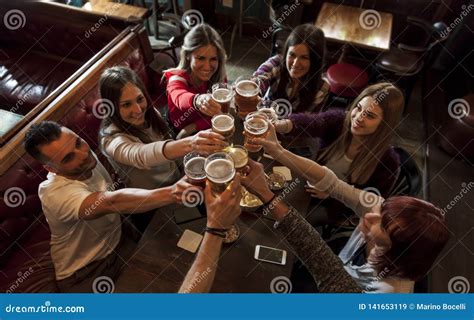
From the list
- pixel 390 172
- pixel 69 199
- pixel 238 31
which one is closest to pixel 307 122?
pixel 390 172

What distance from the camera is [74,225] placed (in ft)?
6.18

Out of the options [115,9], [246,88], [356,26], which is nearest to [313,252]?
[246,88]

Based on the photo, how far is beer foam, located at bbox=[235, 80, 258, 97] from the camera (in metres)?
2.07

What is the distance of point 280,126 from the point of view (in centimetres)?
240

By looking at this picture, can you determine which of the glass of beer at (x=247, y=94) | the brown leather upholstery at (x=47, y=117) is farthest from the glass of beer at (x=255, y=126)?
the brown leather upholstery at (x=47, y=117)

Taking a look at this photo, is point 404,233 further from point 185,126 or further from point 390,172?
point 185,126

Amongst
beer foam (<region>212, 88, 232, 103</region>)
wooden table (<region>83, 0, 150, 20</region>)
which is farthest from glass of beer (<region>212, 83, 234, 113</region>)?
wooden table (<region>83, 0, 150, 20</region>)

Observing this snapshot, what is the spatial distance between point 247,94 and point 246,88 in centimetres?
6

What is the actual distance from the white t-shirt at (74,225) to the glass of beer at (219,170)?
0.71m

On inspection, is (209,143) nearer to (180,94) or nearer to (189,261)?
(189,261)

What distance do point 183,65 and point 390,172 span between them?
174 centimetres

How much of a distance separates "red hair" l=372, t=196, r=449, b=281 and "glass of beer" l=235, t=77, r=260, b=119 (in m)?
0.99

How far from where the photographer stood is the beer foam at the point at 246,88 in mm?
2068

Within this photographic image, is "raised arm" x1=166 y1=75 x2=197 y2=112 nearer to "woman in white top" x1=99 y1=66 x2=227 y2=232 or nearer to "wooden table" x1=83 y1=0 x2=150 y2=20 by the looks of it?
"woman in white top" x1=99 y1=66 x2=227 y2=232
